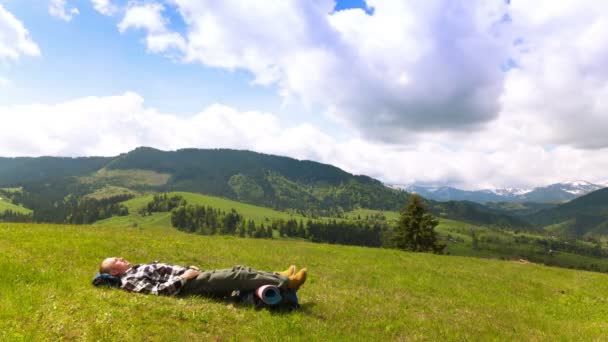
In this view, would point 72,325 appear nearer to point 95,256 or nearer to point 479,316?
point 95,256

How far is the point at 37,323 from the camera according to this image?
26.0 ft

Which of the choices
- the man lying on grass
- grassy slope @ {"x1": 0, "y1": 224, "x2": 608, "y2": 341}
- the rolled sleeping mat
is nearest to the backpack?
the man lying on grass

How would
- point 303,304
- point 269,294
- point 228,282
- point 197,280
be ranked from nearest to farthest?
point 269,294 < point 228,282 < point 197,280 < point 303,304

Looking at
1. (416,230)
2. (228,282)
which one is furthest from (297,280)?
(416,230)

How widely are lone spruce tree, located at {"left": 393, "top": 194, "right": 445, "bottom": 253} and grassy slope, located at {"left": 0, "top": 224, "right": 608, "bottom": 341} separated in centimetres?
3555

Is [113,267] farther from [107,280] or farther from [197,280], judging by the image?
[197,280]

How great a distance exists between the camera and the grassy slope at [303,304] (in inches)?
341

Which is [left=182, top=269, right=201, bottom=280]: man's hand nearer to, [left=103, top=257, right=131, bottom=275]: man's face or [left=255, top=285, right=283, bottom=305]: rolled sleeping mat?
[left=103, top=257, right=131, bottom=275]: man's face

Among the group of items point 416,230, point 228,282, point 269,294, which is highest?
point 416,230

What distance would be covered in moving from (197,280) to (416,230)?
56210mm

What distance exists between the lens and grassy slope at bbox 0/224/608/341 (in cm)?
866

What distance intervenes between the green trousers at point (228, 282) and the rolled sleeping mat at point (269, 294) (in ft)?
1.29

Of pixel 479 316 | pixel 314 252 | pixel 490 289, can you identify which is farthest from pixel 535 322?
pixel 314 252

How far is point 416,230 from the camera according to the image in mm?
62656
